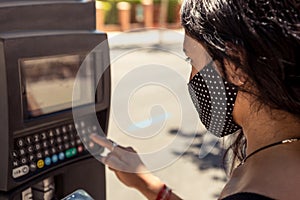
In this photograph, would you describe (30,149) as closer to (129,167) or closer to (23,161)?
(23,161)

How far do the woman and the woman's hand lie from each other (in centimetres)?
29

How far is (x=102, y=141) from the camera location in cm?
113

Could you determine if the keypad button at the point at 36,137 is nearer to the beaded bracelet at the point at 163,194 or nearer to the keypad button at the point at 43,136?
the keypad button at the point at 43,136

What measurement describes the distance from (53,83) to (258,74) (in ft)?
1.50

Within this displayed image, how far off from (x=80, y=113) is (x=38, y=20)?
221 millimetres

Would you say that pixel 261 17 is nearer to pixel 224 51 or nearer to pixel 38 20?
pixel 224 51

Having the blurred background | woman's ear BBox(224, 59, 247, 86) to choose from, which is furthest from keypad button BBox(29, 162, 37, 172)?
the blurred background

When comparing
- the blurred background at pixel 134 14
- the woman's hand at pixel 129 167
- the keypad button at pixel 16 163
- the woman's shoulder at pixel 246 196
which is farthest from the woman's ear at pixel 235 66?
the blurred background at pixel 134 14

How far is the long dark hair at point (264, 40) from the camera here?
2.48ft

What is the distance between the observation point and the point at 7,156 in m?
0.99

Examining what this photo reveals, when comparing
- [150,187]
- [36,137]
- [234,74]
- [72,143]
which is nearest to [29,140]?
[36,137]

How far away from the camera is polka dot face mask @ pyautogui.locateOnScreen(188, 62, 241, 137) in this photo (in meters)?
0.89

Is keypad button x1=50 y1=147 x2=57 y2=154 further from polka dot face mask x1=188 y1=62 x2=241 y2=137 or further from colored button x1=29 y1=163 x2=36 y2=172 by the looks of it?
polka dot face mask x1=188 y1=62 x2=241 y2=137

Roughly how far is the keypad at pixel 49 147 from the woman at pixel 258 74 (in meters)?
0.36
